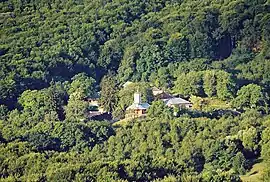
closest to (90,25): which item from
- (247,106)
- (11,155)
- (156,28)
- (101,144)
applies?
(156,28)

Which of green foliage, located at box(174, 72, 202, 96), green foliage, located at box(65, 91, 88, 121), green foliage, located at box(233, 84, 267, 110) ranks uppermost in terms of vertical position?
green foliage, located at box(174, 72, 202, 96)

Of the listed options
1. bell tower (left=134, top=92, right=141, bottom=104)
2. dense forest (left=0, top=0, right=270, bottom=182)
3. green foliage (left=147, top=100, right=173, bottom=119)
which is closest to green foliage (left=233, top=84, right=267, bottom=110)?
dense forest (left=0, top=0, right=270, bottom=182)

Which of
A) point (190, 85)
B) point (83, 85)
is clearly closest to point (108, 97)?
point (190, 85)

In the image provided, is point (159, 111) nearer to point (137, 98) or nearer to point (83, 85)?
point (137, 98)

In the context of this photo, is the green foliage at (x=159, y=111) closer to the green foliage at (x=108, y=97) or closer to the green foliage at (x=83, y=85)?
the green foliage at (x=108, y=97)

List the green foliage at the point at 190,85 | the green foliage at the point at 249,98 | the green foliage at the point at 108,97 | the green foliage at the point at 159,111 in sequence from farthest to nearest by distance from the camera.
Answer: the green foliage at the point at 190,85, the green foliage at the point at 108,97, the green foliage at the point at 249,98, the green foliage at the point at 159,111

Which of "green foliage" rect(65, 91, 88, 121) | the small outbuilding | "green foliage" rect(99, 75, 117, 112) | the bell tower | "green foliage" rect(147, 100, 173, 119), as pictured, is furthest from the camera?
"green foliage" rect(99, 75, 117, 112)

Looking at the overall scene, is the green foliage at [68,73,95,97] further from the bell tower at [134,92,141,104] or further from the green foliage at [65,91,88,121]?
the bell tower at [134,92,141,104]

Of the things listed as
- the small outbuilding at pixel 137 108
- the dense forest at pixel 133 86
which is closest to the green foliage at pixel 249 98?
the dense forest at pixel 133 86

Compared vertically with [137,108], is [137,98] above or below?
above
